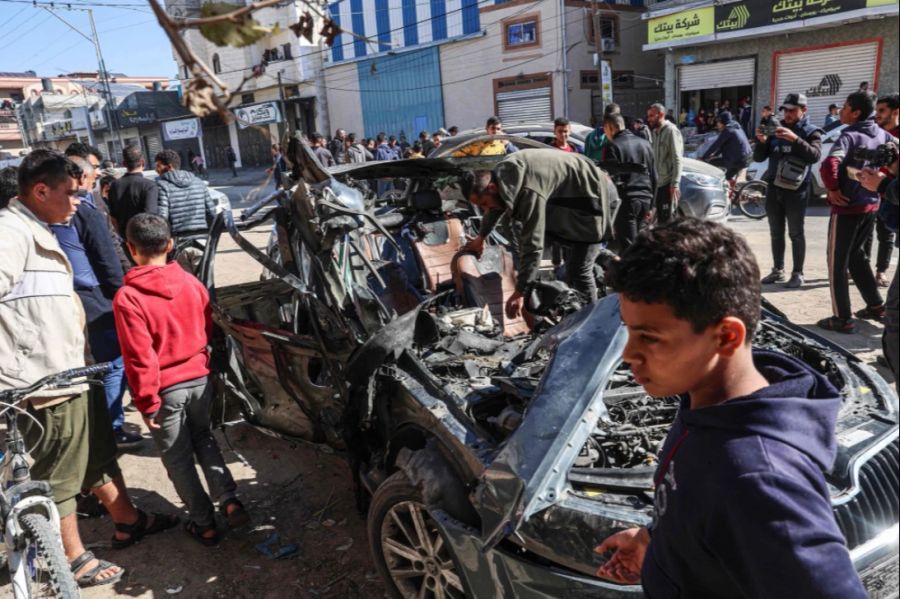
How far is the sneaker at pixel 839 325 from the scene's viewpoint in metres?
5.23

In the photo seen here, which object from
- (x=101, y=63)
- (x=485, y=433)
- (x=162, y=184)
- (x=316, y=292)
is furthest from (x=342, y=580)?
(x=101, y=63)

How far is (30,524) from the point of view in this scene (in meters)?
2.48

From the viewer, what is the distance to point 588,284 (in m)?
4.52

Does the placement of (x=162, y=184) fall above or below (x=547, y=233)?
above

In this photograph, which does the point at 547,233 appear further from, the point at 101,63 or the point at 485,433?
the point at 101,63

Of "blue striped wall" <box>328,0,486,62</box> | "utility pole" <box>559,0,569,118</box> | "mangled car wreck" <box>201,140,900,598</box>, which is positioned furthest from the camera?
"blue striped wall" <box>328,0,486,62</box>

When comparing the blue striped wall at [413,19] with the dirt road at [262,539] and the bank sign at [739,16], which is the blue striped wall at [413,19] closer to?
the bank sign at [739,16]

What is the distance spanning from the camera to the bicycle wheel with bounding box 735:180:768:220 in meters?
10.2

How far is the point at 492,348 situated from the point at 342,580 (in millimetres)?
1303

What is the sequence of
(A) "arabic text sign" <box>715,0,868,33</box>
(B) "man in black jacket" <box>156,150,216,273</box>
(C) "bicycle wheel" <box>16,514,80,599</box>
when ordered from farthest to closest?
1. (A) "arabic text sign" <box>715,0,868,33</box>
2. (B) "man in black jacket" <box>156,150,216,273</box>
3. (C) "bicycle wheel" <box>16,514,80,599</box>

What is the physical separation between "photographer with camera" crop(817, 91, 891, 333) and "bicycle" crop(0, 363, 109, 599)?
17.1ft

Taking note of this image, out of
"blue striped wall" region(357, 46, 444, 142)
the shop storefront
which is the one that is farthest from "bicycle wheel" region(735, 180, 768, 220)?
the shop storefront

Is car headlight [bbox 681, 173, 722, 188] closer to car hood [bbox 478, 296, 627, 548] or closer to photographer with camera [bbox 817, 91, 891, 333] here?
photographer with camera [bbox 817, 91, 891, 333]

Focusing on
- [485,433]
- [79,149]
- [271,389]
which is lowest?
[271,389]
